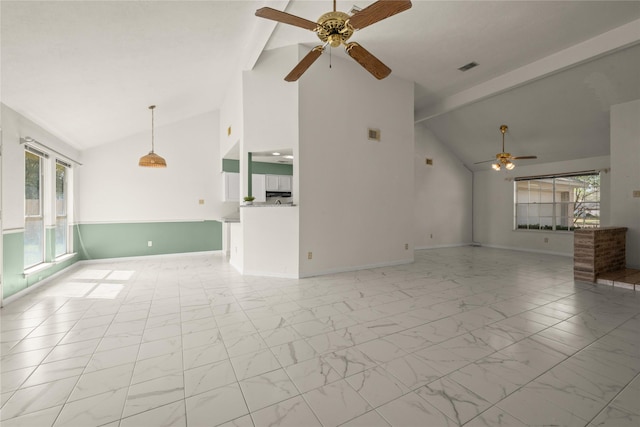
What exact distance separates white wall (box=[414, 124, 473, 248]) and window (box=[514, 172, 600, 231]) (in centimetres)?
141

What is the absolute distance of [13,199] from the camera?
11.8ft

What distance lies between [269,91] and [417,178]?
5.14 metres

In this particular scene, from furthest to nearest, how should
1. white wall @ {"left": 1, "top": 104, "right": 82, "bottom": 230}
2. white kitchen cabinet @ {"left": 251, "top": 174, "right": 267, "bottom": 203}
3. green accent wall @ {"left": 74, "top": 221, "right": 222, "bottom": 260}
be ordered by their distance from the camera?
white kitchen cabinet @ {"left": 251, "top": 174, "right": 267, "bottom": 203} < green accent wall @ {"left": 74, "top": 221, "right": 222, "bottom": 260} < white wall @ {"left": 1, "top": 104, "right": 82, "bottom": 230}

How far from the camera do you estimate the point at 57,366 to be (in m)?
2.08

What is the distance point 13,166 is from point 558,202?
1113cm

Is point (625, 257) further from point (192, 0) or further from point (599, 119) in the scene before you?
point (192, 0)

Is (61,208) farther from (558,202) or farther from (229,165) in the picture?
(558,202)

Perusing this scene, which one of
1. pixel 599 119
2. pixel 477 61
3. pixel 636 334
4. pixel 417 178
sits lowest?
pixel 636 334

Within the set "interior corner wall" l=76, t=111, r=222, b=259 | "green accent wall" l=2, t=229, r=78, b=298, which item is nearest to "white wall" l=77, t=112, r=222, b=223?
"interior corner wall" l=76, t=111, r=222, b=259

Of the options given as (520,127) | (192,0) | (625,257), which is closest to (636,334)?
(625,257)

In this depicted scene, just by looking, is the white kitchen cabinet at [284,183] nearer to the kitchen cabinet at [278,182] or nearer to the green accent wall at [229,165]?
the kitchen cabinet at [278,182]

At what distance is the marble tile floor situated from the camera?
5.24ft

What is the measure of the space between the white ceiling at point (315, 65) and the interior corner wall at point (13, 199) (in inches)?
9.4

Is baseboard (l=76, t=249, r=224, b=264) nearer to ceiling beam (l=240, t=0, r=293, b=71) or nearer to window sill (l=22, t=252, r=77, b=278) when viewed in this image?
window sill (l=22, t=252, r=77, b=278)
